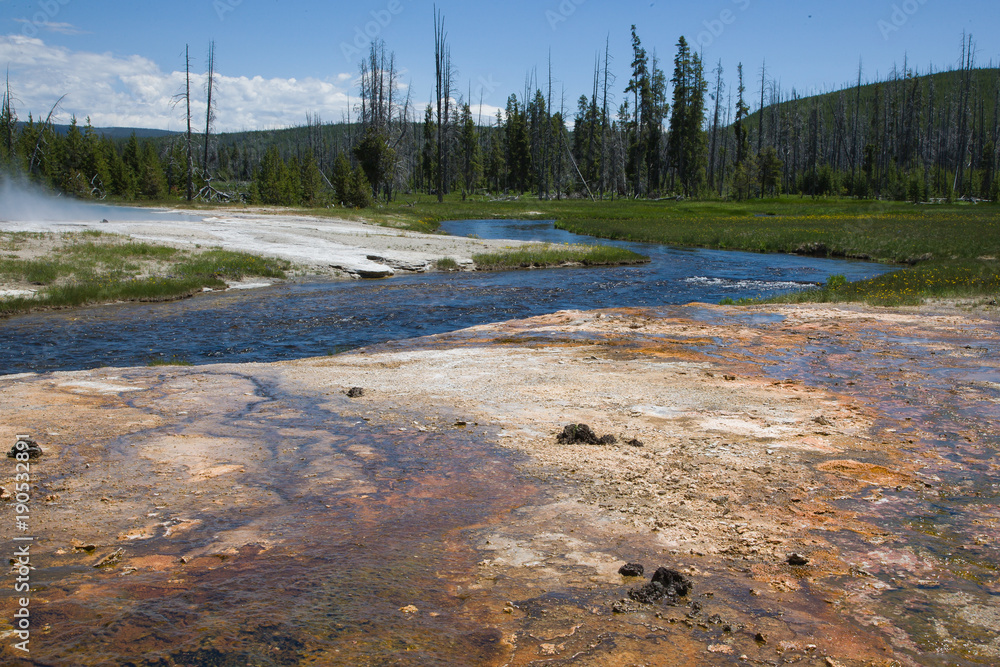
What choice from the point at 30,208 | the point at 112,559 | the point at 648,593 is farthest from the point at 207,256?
the point at 648,593

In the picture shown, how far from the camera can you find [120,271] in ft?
69.5

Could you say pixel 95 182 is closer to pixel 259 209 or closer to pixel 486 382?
pixel 259 209

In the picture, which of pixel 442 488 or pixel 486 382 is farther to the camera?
pixel 486 382

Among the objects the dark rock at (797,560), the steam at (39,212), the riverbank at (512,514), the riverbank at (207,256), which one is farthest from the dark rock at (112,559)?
the steam at (39,212)

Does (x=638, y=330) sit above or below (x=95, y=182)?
below

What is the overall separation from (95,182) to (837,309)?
265 ft

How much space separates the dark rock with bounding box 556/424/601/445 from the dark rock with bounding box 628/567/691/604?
2.54 metres

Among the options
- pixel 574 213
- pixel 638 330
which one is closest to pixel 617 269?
pixel 638 330

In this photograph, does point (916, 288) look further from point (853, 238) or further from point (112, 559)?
point (112, 559)

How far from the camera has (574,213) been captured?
204ft

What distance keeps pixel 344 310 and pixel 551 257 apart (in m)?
13.2

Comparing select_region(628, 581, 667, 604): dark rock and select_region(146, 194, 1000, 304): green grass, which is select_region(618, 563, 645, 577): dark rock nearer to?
select_region(628, 581, 667, 604): dark rock

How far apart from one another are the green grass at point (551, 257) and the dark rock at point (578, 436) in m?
21.5

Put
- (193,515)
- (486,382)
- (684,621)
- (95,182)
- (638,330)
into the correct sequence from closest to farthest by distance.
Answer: (684,621)
(193,515)
(486,382)
(638,330)
(95,182)
